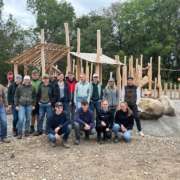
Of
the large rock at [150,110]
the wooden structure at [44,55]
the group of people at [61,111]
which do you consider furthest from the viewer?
the large rock at [150,110]

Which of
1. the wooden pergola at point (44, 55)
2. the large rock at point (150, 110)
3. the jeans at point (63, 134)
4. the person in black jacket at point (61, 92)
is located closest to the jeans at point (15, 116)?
the person in black jacket at point (61, 92)

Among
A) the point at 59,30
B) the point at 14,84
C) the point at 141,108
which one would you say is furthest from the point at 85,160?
the point at 59,30

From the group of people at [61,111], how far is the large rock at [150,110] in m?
3.57

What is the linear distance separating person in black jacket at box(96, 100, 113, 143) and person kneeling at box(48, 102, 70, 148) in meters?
0.81

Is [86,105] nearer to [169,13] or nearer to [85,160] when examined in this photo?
[85,160]

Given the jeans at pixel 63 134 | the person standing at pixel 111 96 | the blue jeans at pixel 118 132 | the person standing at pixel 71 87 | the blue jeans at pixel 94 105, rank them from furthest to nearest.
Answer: the person standing at pixel 111 96 < the blue jeans at pixel 94 105 < the person standing at pixel 71 87 < the blue jeans at pixel 118 132 < the jeans at pixel 63 134

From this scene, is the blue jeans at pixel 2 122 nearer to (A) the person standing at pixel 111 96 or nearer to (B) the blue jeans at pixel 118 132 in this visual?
(B) the blue jeans at pixel 118 132

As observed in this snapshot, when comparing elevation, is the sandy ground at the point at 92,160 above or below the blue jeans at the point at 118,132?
below

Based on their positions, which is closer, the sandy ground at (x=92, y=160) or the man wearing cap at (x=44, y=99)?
the sandy ground at (x=92, y=160)

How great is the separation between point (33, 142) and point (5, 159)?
1346mm

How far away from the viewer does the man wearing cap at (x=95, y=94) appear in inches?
440

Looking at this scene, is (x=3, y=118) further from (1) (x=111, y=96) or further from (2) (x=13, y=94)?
(1) (x=111, y=96)

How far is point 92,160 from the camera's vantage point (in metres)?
8.77

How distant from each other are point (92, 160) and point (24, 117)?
244cm
